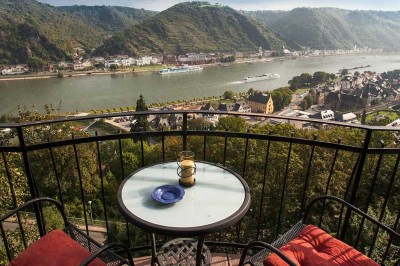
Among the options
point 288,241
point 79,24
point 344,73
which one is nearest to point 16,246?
point 288,241

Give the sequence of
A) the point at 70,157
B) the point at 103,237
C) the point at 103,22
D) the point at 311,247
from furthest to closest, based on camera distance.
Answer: the point at 103,22 < the point at 70,157 < the point at 103,237 < the point at 311,247

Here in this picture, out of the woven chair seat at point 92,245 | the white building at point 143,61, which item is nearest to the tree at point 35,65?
the white building at point 143,61

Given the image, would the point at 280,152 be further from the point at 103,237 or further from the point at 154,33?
the point at 154,33

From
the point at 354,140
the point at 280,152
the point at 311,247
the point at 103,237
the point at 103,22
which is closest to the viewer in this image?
the point at 311,247

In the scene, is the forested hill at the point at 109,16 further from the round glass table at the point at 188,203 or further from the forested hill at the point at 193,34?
the round glass table at the point at 188,203

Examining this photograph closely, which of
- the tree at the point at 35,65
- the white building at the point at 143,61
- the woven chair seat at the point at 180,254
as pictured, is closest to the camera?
the woven chair seat at the point at 180,254

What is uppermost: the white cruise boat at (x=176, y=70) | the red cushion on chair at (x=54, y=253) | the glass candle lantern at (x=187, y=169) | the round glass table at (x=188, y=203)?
the glass candle lantern at (x=187, y=169)

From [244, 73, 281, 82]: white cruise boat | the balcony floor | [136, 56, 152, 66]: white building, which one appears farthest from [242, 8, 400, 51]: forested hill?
the balcony floor
